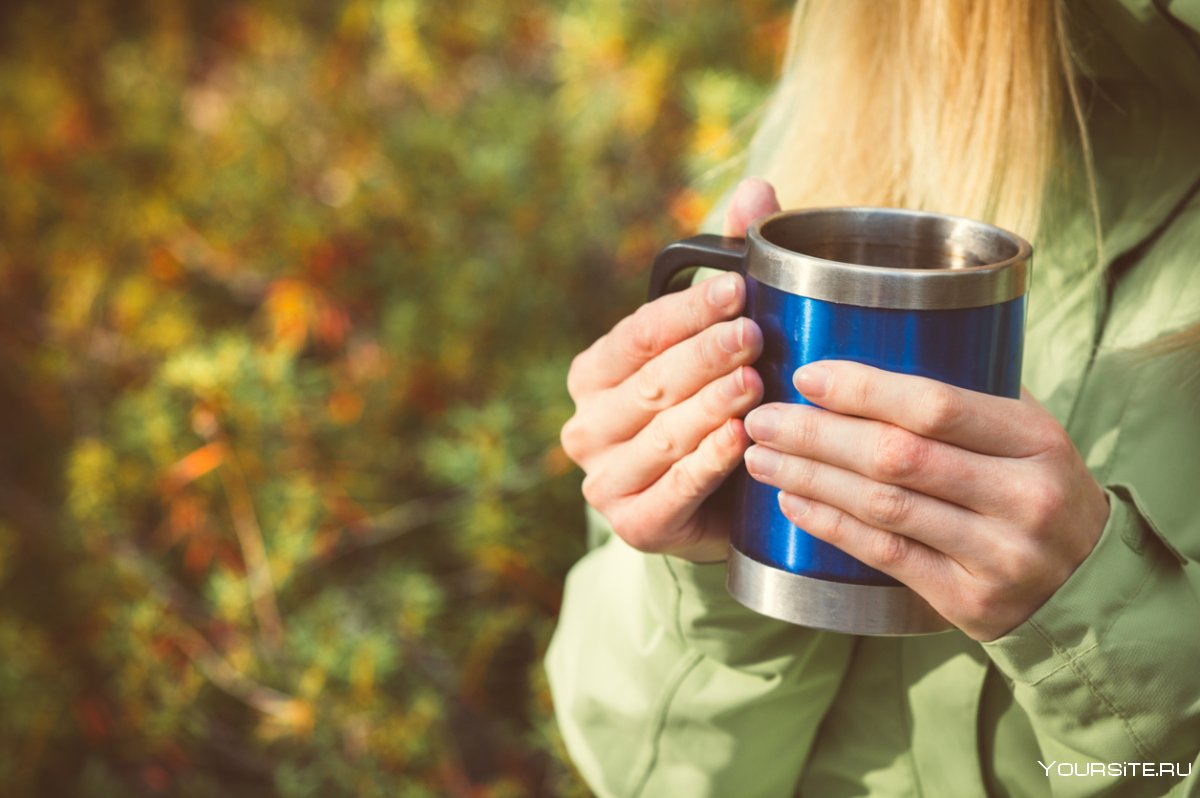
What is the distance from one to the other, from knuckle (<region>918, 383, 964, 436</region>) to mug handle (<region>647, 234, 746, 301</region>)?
0.57 feet

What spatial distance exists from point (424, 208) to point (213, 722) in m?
1.13

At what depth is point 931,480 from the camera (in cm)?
70

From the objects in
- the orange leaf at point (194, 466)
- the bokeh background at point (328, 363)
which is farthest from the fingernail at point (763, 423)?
the orange leaf at point (194, 466)

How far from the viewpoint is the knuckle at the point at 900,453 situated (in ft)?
2.28

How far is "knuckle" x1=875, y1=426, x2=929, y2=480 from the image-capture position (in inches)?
27.3

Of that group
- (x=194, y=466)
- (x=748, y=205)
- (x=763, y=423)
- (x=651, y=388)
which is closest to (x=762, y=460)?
(x=763, y=423)

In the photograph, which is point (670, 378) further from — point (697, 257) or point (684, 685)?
point (684, 685)

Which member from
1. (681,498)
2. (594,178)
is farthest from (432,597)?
(681,498)

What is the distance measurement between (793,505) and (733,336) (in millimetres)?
125

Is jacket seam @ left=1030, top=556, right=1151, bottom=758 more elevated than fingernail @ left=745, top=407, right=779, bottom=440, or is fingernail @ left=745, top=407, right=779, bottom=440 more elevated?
fingernail @ left=745, top=407, right=779, bottom=440

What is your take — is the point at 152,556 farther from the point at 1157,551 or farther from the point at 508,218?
the point at 1157,551

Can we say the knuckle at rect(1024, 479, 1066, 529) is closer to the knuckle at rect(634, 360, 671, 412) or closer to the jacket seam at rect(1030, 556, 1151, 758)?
the jacket seam at rect(1030, 556, 1151, 758)

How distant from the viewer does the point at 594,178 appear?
2252 millimetres

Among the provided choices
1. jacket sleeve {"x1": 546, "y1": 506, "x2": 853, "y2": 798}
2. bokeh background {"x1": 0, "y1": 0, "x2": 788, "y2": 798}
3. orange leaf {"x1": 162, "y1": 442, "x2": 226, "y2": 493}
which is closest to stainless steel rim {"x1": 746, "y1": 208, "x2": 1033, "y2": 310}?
jacket sleeve {"x1": 546, "y1": 506, "x2": 853, "y2": 798}
